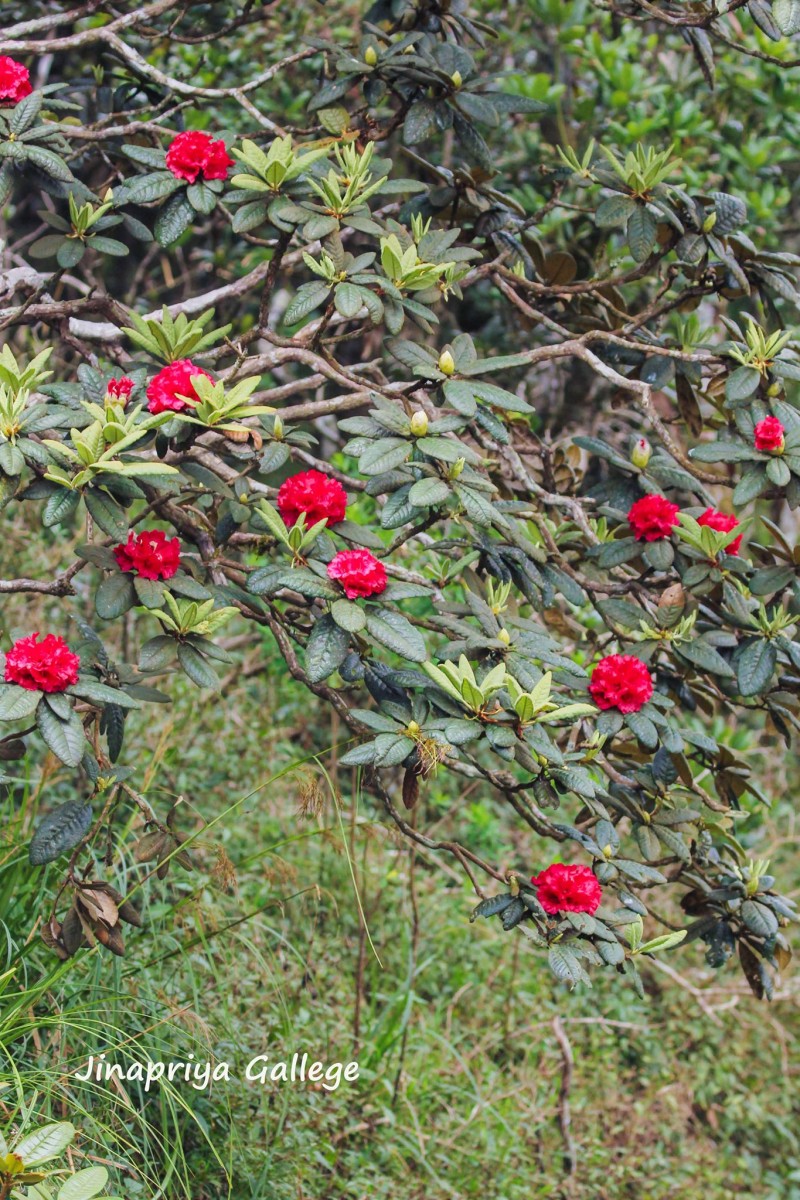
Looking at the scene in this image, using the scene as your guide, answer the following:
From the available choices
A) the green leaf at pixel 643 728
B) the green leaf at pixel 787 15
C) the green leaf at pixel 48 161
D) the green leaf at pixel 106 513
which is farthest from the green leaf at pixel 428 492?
the green leaf at pixel 787 15

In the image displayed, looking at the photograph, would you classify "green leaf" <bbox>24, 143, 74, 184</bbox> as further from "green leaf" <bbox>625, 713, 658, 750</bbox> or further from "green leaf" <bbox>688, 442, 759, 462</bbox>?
"green leaf" <bbox>625, 713, 658, 750</bbox>

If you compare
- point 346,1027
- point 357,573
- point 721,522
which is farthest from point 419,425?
point 346,1027

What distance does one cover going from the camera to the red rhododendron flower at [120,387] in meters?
1.83

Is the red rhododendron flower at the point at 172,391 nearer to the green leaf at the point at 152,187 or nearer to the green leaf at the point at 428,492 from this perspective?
the green leaf at the point at 428,492

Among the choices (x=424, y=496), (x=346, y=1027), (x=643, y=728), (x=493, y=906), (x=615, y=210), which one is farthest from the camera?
(x=346, y=1027)

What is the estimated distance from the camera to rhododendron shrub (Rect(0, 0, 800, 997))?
68.0 inches

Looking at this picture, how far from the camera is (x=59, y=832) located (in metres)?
1.86

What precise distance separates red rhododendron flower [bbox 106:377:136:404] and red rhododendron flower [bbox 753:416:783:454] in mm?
1055

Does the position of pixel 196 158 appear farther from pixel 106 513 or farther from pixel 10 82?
pixel 106 513

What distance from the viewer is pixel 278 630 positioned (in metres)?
2.04

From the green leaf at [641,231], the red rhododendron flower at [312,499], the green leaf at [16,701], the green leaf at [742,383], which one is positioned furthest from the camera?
the green leaf at [641,231]

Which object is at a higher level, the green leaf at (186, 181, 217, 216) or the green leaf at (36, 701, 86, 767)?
the green leaf at (186, 181, 217, 216)

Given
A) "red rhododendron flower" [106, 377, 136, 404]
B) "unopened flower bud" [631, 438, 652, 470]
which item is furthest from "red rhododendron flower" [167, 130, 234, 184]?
"unopened flower bud" [631, 438, 652, 470]

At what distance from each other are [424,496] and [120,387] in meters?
0.52
